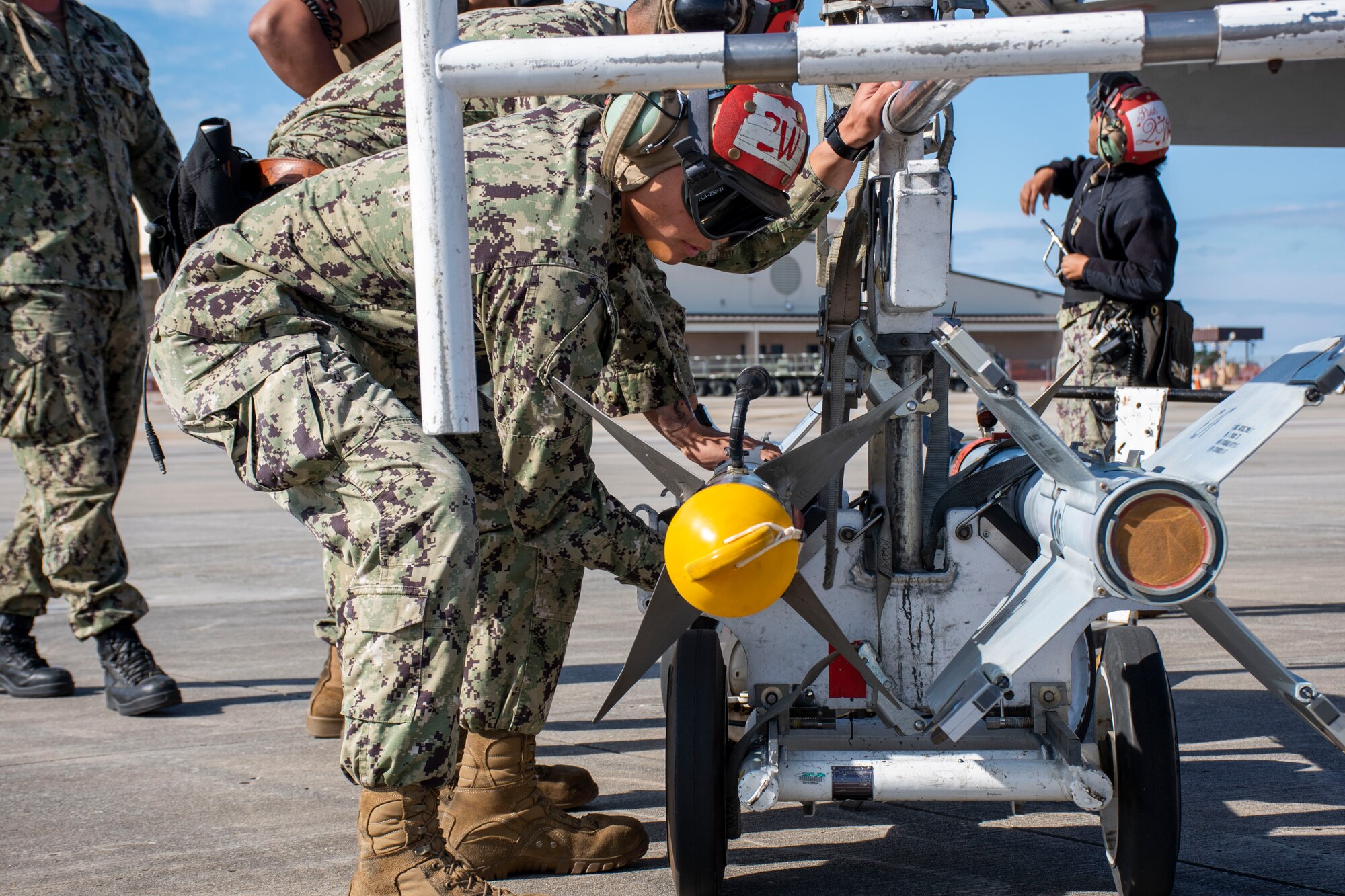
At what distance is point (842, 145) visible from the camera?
2736 millimetres

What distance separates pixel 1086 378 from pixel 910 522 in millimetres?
3203

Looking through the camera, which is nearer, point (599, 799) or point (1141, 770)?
point (1141, 770)

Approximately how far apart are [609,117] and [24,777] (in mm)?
2534

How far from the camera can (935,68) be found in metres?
1.37

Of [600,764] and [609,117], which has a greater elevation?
[609,117]

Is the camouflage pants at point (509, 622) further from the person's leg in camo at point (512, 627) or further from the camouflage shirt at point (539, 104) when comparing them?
the camouflage shirt at point (539, 104)

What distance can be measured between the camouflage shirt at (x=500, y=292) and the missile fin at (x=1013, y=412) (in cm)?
71

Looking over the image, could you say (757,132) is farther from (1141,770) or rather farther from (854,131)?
(1141,770)

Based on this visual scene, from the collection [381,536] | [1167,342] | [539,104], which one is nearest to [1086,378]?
[1167,342]

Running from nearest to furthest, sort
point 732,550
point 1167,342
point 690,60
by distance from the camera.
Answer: point 690,60 → point 732,550 → point 1167,342

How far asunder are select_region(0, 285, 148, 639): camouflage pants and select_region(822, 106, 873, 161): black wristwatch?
286 centimetres

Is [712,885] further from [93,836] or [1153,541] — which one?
[93,836]

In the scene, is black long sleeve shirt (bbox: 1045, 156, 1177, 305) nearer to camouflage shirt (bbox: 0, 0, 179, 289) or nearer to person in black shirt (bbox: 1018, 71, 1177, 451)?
person in black shirt (bbox: 1018, 71, 1177, 451)

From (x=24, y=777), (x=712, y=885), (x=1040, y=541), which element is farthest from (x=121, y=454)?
(x=1040, y=541)
